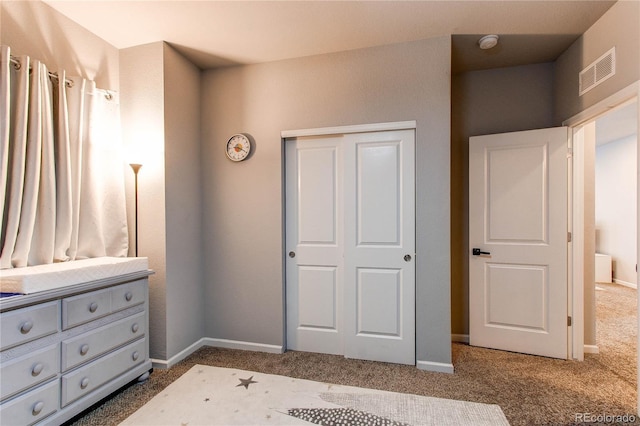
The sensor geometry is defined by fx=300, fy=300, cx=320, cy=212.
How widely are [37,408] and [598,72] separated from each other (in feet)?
13.9

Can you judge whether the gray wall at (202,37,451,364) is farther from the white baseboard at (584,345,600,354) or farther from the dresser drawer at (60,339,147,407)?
the white baseboard at (584,345,600,354)

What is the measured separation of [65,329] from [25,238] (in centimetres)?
67

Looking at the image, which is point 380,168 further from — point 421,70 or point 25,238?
point 25,238

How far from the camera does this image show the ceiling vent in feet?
6.98

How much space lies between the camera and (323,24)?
2311 millimetres

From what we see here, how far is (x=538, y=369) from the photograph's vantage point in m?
2.48

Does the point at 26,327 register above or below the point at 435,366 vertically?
above

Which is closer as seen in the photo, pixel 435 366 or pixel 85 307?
pixel 85 307

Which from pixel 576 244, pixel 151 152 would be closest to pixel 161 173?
pixel 151 152

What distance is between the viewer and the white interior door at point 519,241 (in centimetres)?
267

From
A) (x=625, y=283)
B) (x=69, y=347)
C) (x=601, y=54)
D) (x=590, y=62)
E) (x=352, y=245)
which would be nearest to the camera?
(x=69, y=347)

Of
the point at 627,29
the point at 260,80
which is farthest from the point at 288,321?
the point at 627,29

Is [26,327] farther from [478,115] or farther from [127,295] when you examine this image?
[478,115]

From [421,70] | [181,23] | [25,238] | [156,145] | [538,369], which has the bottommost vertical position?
[538,369]
